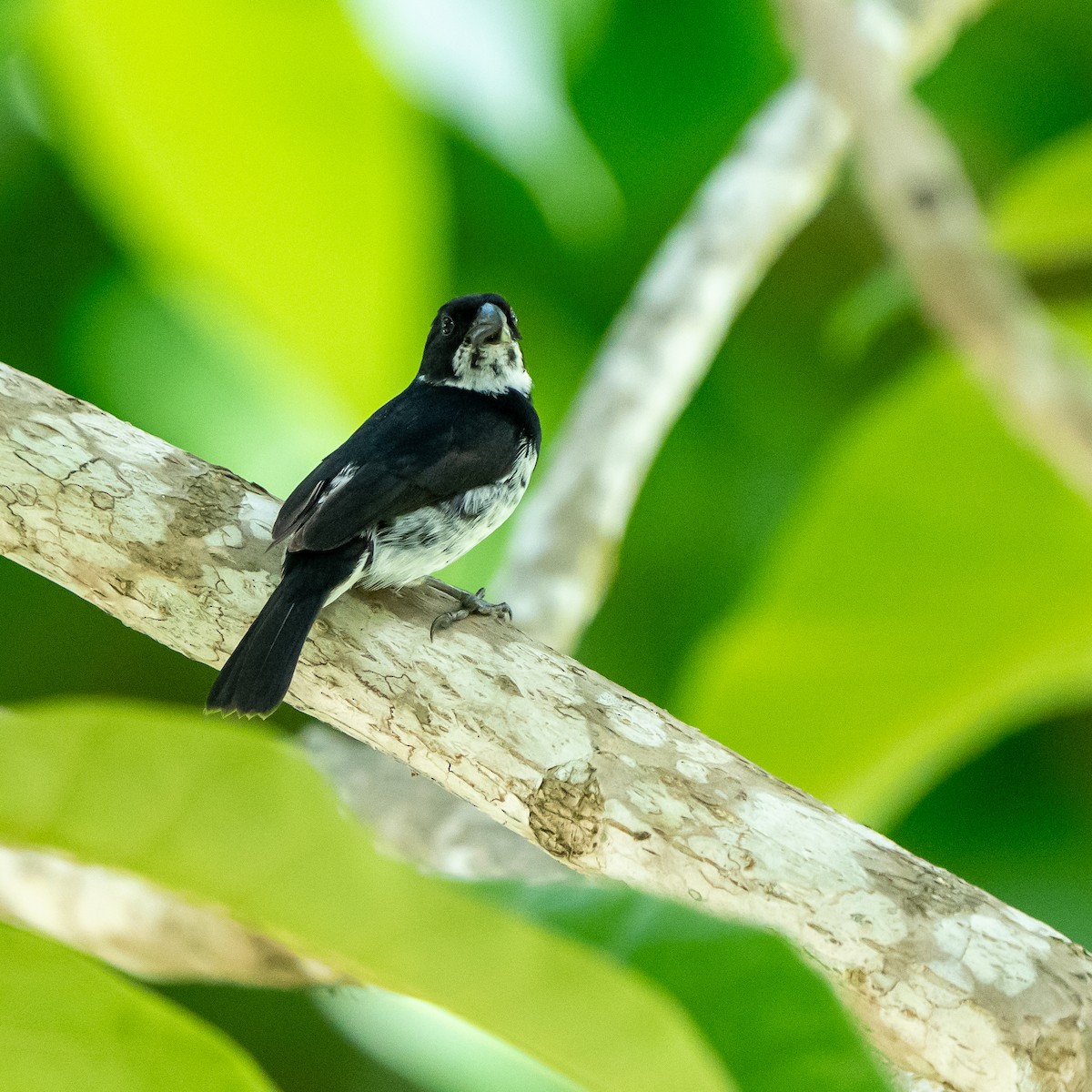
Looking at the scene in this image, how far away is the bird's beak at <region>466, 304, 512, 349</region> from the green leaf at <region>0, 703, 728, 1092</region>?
73.3 inches

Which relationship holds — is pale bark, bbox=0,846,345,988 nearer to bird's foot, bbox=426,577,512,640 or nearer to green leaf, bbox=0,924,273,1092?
bird's foot, bbox=426,577,512,640

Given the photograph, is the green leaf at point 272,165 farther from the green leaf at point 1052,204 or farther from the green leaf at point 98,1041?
the green leaf at point 98,1041

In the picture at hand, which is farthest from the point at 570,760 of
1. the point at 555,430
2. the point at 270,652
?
the point at 555,430

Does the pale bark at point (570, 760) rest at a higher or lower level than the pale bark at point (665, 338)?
lower

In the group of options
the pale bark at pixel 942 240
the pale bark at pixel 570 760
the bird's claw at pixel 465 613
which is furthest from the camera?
the pale bark at pixel 942 240

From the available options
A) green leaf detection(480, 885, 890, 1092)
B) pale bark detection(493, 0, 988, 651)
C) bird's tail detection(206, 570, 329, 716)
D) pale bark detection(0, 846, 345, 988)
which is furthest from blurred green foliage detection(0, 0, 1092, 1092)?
bird's tail detection(206, 570, 329, 716)

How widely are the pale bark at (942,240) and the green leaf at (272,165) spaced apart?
917mm

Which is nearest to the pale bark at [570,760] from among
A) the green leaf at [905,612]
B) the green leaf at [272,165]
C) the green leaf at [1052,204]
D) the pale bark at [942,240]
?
the green leaf at [272,165]

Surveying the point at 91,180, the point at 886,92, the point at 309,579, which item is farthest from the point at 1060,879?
the point at 91,180

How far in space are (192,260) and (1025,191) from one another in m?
1.64

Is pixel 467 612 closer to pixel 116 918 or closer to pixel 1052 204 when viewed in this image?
pixel 116 918

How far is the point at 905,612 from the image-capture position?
104 inches

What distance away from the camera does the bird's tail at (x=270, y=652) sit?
5.46ft

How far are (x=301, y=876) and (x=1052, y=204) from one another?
88.6 inches
